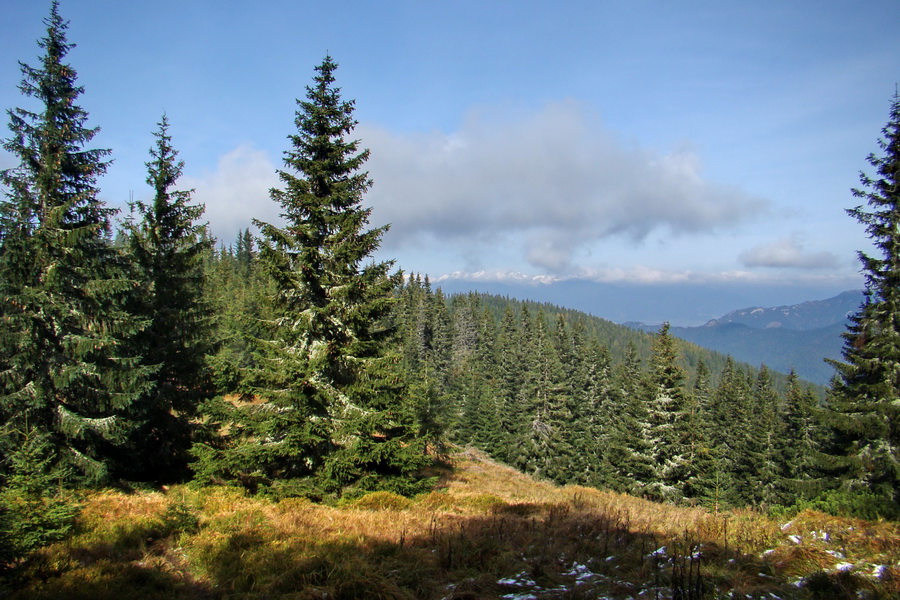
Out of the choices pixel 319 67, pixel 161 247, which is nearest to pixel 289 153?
pixel 319 67

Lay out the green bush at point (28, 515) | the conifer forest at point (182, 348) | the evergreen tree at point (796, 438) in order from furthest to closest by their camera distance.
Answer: the evergreen tree at point (796, 438)
the conifer forest at point (182, 348)
the green bush at point (28, 515)

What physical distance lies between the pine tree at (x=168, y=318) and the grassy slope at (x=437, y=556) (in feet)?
11.7

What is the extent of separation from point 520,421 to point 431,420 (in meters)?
28.8

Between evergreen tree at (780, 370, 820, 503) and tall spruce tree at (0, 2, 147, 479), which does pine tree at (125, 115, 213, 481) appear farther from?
evergreen tree at (780, 370, 820, 503)

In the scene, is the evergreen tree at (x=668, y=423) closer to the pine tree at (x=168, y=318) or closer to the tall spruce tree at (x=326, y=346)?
the tall spruce tree at (x=326, y=346)

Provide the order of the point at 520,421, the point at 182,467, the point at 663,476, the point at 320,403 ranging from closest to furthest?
1. the point at 320,403
2. the point at 182,467
3. the point at 663,476
4. the point at 520,421

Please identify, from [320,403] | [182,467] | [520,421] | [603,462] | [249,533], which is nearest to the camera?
[249,533]

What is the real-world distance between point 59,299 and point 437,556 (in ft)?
38.4

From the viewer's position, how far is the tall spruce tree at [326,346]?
10.8 metres

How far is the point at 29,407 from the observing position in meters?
10.5

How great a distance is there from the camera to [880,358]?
1706 cm

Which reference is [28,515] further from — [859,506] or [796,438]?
[796,438]

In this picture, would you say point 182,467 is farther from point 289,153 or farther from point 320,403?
point 289,153

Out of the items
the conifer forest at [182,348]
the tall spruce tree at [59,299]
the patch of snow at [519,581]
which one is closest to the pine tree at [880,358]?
the conifer forest at [182,348]
